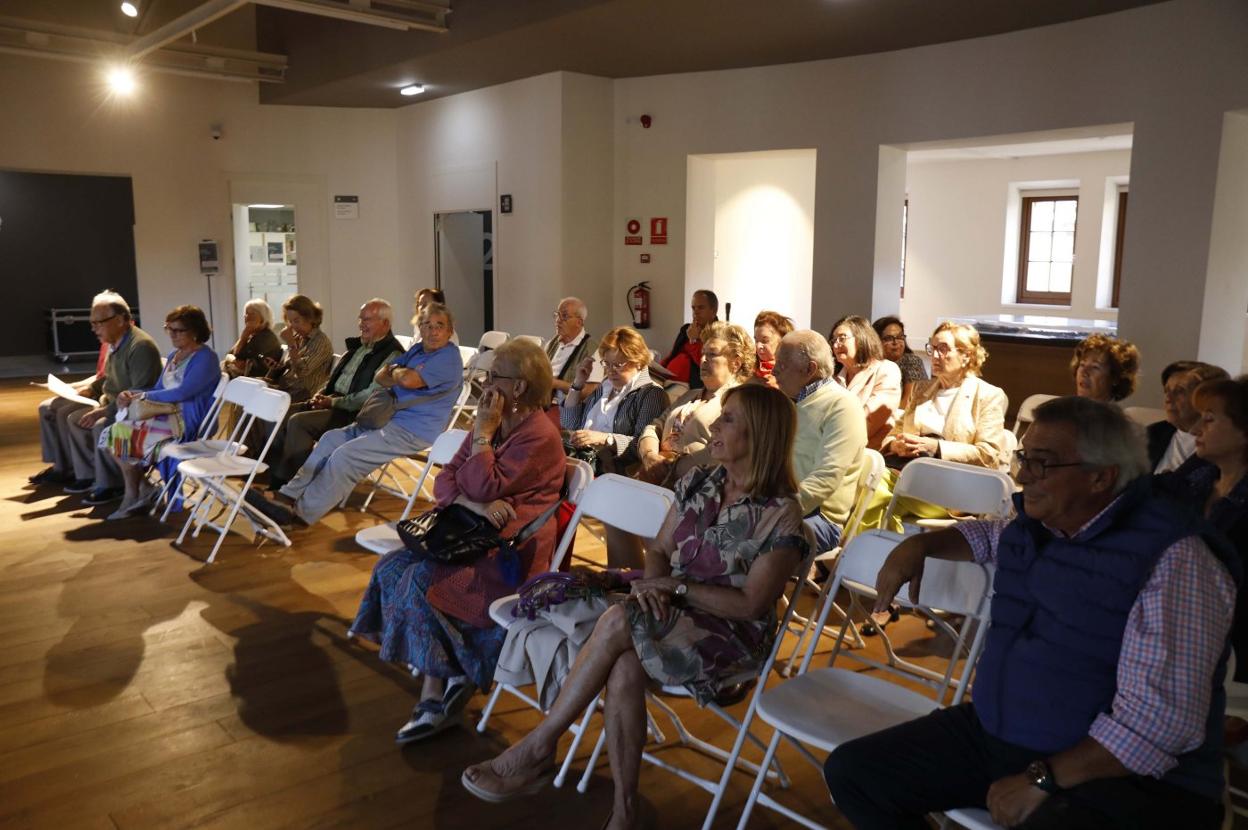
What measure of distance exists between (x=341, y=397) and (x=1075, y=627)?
16.3 ft

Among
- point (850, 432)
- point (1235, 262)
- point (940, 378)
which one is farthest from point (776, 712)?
point (1235, 262)

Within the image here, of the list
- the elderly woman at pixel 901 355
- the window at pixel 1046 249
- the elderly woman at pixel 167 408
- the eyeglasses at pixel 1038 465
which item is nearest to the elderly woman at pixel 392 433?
the elderly woman at pixel 167 408

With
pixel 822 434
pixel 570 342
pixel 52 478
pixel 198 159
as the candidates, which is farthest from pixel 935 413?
pixel 198 159

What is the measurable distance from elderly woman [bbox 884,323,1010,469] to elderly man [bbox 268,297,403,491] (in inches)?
123

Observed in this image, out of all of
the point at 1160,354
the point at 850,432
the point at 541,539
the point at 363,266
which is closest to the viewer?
the point at 541,539

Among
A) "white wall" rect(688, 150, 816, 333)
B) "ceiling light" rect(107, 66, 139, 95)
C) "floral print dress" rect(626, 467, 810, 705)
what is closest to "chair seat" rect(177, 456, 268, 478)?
"floral print dress" rect(626, 467, 810, 705)

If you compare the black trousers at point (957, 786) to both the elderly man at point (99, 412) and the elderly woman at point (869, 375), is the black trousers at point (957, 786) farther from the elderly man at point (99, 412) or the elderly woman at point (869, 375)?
the elderly man at point (99, 412)

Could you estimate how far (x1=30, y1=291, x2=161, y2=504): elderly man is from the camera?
6.19 m

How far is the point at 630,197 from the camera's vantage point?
915 centimetres

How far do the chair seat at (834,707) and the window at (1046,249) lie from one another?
11272 mm

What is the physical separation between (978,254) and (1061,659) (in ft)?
39.8

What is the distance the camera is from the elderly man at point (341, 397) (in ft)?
19.7

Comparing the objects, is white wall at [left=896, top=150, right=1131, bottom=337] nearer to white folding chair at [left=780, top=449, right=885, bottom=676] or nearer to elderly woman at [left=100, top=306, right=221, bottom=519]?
white folding chair at [left=780, top=449, right=885, bottom=676]

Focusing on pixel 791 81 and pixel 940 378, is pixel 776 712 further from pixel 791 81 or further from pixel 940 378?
pixel 791 81
